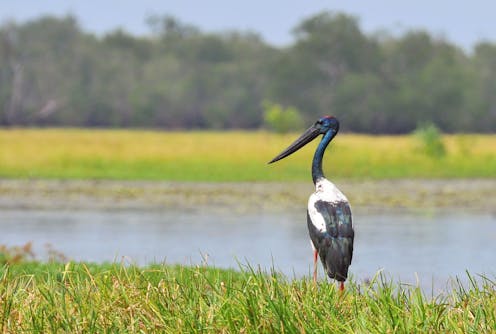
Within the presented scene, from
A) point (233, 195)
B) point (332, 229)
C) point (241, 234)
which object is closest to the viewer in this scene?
point (332, 229)

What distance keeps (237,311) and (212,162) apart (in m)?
34.3

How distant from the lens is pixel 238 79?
90.7m

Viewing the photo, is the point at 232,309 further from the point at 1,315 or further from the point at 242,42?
the point at 242,42

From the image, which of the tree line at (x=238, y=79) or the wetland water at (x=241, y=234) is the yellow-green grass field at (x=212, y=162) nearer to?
the wetland water at (x=241, y=234)

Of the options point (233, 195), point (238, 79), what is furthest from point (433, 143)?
point (238, 79)

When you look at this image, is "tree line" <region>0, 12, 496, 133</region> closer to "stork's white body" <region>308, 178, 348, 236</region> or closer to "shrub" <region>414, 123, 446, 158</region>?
"shrub" <region>414, 123, 446, 158</region>

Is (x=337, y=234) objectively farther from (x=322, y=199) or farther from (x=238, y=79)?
(x=238, y=79)

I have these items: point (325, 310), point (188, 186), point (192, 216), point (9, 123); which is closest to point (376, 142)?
point (188, 186)

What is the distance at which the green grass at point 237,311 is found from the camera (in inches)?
297

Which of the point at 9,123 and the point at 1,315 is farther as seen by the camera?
the point at 9,123

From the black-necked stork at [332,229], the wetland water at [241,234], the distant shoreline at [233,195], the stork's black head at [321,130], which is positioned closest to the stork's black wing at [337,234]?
the black-necked stork at [332,229]

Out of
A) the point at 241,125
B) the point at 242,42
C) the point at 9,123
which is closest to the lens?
the point at 9,123

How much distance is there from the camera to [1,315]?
8.19m

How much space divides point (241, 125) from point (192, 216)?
65.9 meters
